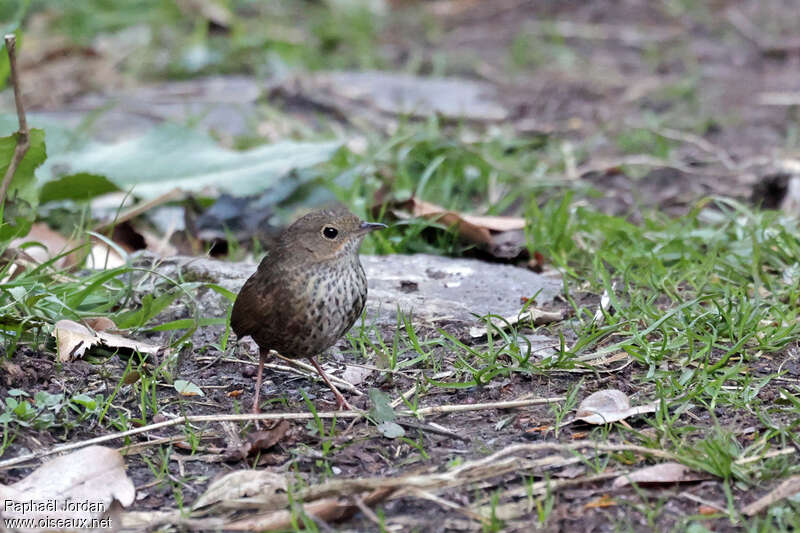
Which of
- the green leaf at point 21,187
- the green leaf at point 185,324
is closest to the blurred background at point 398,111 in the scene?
the green leaf at point 21,187

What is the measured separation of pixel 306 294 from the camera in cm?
392

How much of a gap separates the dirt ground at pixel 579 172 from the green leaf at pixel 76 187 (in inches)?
56.7

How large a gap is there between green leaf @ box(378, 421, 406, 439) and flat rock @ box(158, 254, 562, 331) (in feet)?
2.96

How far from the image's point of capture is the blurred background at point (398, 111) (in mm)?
6230

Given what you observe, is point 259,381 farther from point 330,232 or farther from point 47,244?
point 47,244

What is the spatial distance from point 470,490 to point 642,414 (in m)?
0.82

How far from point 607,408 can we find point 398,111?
4950 millimetres

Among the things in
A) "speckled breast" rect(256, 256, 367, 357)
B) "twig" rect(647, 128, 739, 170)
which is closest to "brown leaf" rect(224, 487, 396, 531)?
"speckled breast" rect(256, 256, 367, 357)

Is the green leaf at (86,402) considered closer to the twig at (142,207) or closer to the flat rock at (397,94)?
the twig at (142,207)

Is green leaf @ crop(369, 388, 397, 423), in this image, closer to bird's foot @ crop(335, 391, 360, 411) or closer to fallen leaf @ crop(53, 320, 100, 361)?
bird's foot @ crop(335, 391, 360, 411)

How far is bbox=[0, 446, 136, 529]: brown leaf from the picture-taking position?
322cm

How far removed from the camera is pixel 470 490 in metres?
3.26

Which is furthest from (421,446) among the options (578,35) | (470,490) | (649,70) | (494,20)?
(494,20)

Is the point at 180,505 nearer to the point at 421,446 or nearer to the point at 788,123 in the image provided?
the point at 421,446
